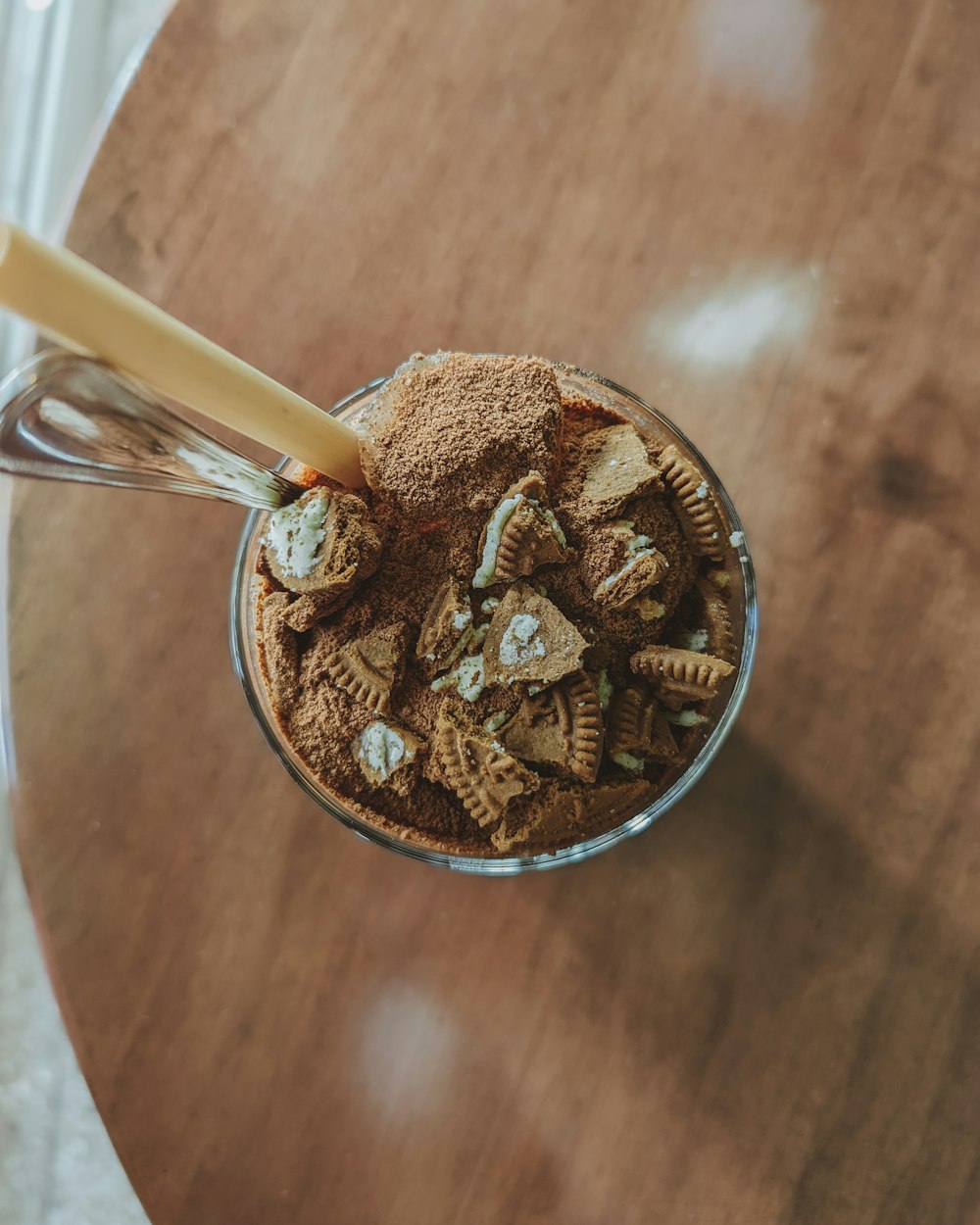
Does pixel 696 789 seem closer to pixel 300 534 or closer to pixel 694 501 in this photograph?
pixel 694 501

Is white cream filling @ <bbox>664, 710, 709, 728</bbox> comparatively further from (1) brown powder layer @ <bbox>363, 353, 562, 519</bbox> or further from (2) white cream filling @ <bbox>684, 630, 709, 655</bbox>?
(1) brown powder layer @ <bbox>363, 353, 562, 519</bbox>

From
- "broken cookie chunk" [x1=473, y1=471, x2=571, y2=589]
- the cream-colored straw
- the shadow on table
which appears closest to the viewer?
the cream-colored straw

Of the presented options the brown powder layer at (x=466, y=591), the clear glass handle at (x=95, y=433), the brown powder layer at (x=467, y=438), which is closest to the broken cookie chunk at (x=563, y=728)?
the brown powder layer at (x=466, y=591)

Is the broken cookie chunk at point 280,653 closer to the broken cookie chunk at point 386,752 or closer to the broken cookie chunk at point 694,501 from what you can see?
the broken cookie chunk at point 386,752

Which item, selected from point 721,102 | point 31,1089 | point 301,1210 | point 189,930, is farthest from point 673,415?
point 31,1089

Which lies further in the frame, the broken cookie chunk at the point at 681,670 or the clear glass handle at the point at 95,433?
the broken cookie chunk at the point at 681,670

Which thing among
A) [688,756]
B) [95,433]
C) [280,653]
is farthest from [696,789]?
[95,433]

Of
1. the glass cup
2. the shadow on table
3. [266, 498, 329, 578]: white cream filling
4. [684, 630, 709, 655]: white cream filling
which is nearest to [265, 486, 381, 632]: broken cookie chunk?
[266, 498, 329, 578]: white cream filling
